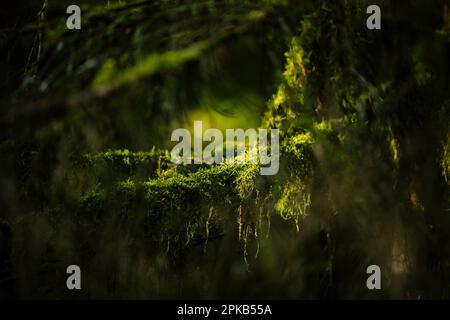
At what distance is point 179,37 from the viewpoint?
287 centimetres

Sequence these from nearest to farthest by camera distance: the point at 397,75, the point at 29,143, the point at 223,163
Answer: the point at 29,143 → the point at 223,163 → the point at 397,75

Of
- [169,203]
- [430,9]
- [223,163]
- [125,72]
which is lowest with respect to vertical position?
[169,203]

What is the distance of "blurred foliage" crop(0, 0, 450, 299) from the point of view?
2.58 m

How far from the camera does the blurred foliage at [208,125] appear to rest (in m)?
2.58

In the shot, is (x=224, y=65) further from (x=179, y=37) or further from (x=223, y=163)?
(x=223, y=163)

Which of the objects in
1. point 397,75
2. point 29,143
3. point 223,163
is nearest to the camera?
point 29,143

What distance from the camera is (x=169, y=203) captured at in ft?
8.58

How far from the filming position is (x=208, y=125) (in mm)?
2988

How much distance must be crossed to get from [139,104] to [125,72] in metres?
0.22

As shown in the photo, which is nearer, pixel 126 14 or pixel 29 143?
pixel 29 143
